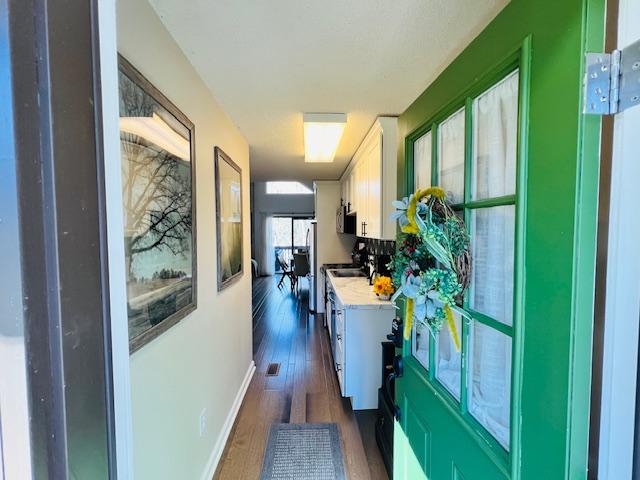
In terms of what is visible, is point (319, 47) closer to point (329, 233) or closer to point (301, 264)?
point (329, 233)

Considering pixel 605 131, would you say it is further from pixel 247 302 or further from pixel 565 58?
pixel 247 302

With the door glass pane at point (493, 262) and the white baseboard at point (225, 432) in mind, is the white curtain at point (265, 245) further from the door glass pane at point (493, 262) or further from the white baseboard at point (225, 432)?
the door glass pane at point (493, 262)

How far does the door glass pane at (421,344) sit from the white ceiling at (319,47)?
1.27 metres

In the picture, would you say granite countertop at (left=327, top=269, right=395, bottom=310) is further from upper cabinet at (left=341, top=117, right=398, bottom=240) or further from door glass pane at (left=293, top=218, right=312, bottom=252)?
door glass pane at (left=293, top=218, right=312, bottom=252)

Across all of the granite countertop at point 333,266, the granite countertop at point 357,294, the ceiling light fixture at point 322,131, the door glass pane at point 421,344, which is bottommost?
the granite countertop at point 357,294

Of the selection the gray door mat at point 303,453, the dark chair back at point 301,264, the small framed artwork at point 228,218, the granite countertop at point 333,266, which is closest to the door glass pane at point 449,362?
the gray door mat at point 303,453

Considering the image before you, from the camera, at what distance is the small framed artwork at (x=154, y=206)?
0.94 meters

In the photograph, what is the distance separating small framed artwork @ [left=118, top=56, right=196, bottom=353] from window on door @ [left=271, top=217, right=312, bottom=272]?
25.2 ft

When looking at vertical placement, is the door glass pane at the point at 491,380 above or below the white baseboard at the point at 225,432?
above

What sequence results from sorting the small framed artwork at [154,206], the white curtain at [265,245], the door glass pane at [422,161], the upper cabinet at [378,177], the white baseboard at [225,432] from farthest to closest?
the white curtain at [265,245] < the upper cabinet at [378,177] < the white baseboard at [225,432] < the door glass pane at [422,161] < the small framed artwork at [154,206]

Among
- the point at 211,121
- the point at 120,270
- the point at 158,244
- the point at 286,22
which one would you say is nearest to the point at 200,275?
the point at 158,244

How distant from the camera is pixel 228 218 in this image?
214 centimetres

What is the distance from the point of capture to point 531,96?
2.08 ft

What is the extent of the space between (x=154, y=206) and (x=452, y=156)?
109cm
